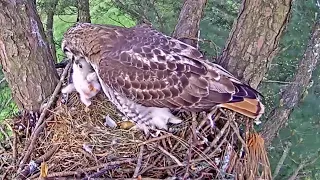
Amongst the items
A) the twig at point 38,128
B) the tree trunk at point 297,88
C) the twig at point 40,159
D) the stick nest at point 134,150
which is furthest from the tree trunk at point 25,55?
the tree trunk at point 297,88

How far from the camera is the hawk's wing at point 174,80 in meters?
2.75

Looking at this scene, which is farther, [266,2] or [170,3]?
[170,3]

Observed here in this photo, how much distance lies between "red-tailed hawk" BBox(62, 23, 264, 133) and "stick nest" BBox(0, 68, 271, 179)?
0.11 meters

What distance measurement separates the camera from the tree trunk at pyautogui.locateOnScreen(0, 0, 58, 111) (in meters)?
2.86

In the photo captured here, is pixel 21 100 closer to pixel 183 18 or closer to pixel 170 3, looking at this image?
pixel 183 18

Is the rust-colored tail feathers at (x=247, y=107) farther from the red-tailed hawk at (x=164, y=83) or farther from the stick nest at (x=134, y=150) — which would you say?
the stick nest at (x=134, y=150)

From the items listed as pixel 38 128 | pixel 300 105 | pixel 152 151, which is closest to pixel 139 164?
pixel 152 151

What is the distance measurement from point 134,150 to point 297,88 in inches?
66.4

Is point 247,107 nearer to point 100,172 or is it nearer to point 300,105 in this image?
point 100,172

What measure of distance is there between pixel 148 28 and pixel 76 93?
533 millimetres

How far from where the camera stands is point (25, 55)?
2.94 m

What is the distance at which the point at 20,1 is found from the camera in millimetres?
2881

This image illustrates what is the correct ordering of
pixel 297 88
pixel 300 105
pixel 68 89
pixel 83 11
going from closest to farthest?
pixel 68 89
pixel 297 88
pixel 300 105
pixel 83 11

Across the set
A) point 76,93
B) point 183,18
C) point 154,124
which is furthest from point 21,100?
point 183,18
